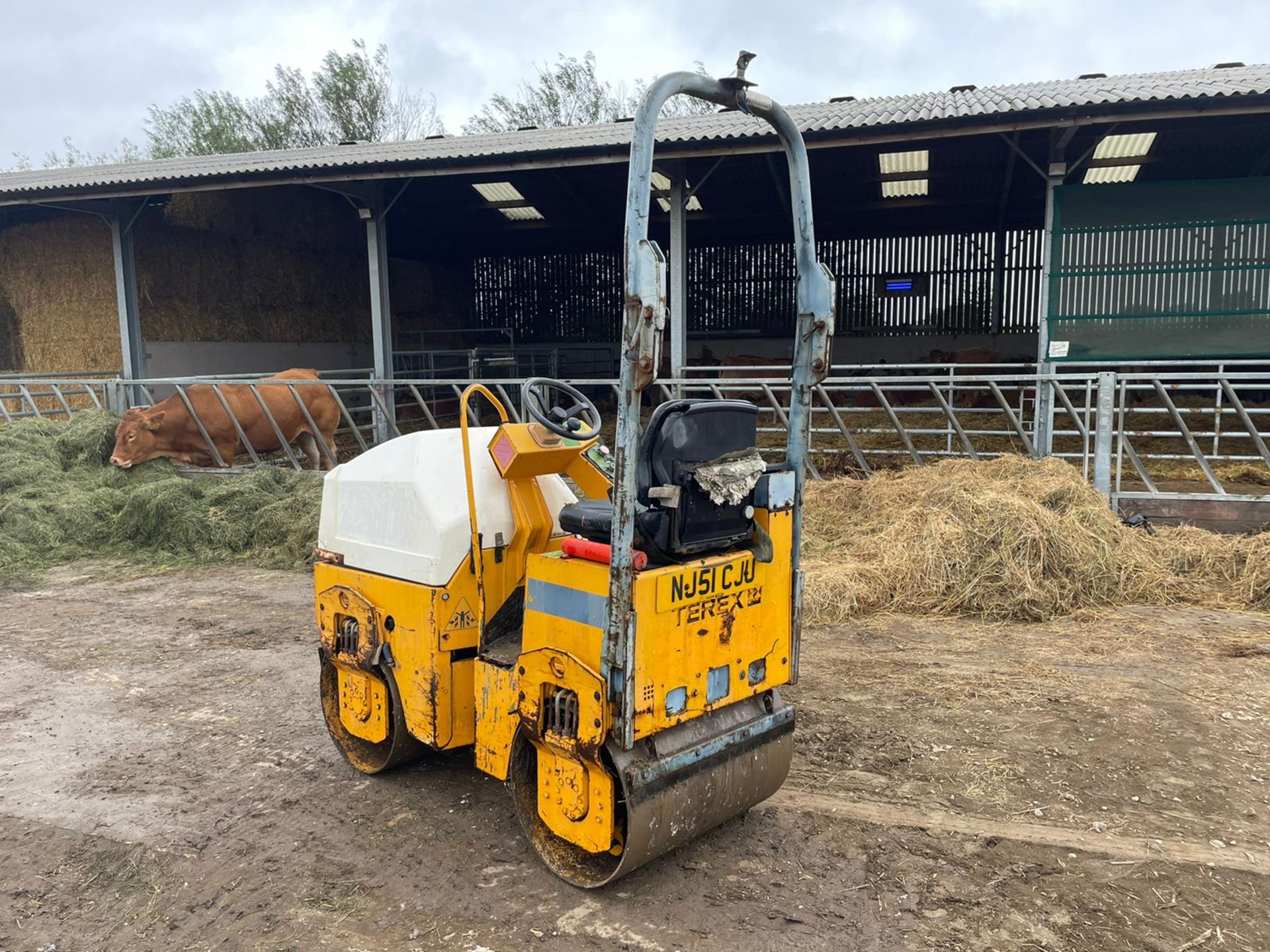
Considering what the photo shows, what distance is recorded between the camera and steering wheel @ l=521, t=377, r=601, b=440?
2848 millimetres

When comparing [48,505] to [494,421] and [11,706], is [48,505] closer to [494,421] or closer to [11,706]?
[11,706]

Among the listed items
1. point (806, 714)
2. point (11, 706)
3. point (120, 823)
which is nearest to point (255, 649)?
point (11, 706)

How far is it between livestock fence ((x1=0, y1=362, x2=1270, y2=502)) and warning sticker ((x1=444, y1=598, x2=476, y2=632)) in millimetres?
2246

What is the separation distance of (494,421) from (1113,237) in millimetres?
8982

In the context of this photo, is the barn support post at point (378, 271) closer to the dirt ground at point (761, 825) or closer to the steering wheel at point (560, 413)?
the dirt ground at point (761, 825)

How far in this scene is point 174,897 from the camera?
2.65 meters

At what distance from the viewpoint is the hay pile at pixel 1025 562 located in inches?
212

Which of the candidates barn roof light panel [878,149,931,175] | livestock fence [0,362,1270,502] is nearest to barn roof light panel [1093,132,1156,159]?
barn roof light panel [878,149,931,175]

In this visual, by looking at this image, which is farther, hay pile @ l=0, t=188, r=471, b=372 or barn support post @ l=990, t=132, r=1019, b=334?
barn support post @ l=990, t=132, r=1019, b=334

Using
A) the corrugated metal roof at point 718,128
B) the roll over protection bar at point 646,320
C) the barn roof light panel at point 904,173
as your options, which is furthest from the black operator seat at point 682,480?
the barn roof light panel at point 904,173

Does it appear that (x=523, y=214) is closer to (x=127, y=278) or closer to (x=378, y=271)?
(x=378, y=271)

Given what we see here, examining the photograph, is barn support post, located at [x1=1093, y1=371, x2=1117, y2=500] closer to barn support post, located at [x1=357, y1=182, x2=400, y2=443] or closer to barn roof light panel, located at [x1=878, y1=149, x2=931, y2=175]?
barn roof light panel, located at [x1=878, y1=149, x2=931, y2=175]

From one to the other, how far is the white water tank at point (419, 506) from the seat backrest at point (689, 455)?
703 mm

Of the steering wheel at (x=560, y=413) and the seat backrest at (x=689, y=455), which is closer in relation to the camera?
the seat backrest at (x=689, y=455)
